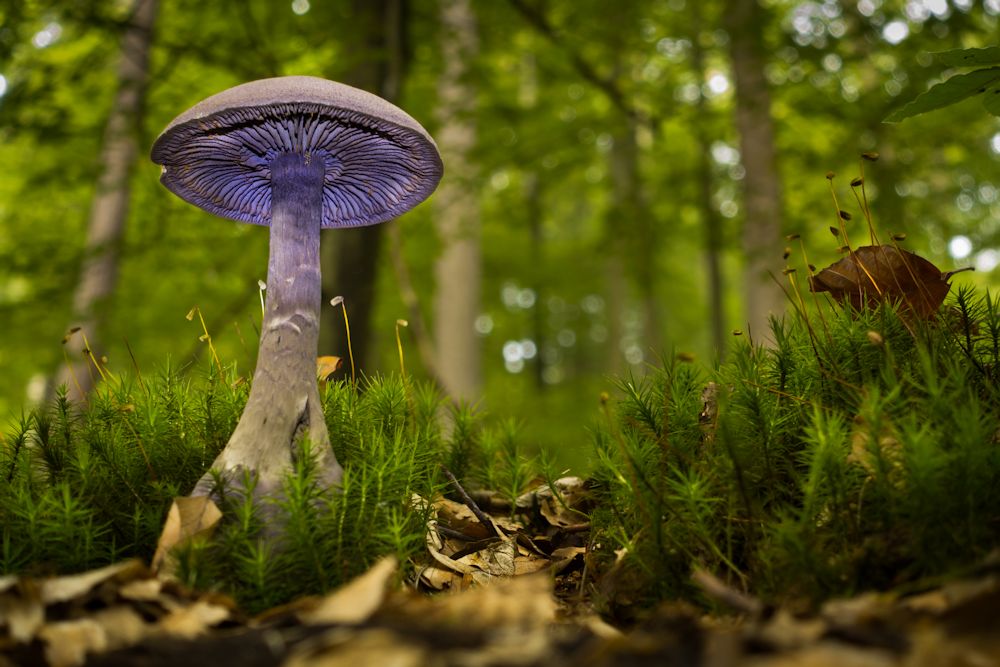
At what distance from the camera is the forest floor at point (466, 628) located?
1.02 meters

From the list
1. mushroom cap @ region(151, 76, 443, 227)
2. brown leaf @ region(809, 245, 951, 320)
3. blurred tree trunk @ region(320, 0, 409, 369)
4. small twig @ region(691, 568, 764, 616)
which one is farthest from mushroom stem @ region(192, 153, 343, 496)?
blurred tree trunk @ region(320, 0, 409, 369)

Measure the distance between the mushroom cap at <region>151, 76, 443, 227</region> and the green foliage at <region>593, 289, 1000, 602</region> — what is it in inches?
44.8

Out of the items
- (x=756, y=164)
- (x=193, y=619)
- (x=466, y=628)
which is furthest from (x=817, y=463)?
(x=756, y=164)

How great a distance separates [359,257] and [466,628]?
375 cm

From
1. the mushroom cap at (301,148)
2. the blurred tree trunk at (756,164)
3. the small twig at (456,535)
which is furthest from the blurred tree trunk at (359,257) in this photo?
the blurred tree trunk at (756,164)

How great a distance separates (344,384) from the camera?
2826 mm

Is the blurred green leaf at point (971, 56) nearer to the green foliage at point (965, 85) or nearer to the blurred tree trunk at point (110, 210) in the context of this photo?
the green foliage at point (965, 85)

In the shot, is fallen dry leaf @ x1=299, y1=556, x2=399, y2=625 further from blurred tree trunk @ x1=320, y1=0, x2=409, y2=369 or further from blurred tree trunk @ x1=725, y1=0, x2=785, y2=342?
blurred tree trunk @ x1=725, y1=0, x2=785, y2=342

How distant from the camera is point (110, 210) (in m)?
7.80

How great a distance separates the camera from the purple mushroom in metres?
2.02

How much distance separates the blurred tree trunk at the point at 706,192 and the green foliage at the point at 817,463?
21.2 feet

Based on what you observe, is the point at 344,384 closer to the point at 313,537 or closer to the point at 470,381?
the point at 313,537

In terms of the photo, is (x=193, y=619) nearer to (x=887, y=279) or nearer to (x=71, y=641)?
(x=71, y=641)

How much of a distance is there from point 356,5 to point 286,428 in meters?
4.34
